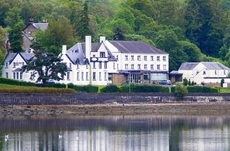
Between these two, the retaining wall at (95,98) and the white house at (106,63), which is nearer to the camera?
the retaining wall at (95,98)

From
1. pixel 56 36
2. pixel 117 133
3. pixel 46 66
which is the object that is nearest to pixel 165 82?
pixel 56 36

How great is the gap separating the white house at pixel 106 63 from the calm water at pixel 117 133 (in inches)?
825

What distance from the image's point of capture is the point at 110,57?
10100 cm

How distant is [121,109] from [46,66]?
10.6 m

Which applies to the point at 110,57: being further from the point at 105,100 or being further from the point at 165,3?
the point at 165,3

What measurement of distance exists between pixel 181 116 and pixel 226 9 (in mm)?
63953

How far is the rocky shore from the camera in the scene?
262ft

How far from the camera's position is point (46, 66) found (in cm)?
9112

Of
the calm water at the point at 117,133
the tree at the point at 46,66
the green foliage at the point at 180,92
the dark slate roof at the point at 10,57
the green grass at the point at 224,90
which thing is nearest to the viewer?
the calm water at the point at 117,133

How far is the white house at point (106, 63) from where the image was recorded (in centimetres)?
9925

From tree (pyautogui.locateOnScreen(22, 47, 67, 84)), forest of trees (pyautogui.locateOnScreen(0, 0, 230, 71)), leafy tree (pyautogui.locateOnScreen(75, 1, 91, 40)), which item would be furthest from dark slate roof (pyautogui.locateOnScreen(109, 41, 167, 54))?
leafy tree (pyautogui.locateOnScreen(75, 1, 91, 40))

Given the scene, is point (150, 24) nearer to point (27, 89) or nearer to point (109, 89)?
point (109, 89)

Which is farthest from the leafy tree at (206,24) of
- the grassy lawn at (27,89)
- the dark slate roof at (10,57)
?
the grassy lawn at (27,89)

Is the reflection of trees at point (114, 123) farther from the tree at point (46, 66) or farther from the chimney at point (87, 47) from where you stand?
the chimney at point (87, 47)
